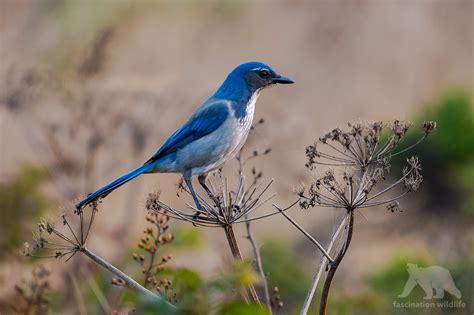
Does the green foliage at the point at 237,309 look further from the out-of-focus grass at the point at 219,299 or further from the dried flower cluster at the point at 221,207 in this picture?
the dried flower cluster at the point at 221,207

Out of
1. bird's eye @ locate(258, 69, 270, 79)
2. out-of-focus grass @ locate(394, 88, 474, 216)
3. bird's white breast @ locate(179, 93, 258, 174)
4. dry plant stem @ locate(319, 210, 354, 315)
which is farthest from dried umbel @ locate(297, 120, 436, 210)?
out-of-focus grass @ locate(394, 88, 474, 216)

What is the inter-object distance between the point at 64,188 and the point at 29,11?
9769 mm

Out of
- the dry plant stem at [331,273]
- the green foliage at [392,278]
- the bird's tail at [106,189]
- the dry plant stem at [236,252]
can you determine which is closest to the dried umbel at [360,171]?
the dry plant stem at [331,273]

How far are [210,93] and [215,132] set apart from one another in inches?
178

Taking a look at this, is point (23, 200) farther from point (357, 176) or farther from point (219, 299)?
point (219, 299)

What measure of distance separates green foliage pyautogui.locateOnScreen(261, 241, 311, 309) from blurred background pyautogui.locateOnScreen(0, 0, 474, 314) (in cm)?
2

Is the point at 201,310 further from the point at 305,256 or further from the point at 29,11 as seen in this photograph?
the point at 29,11

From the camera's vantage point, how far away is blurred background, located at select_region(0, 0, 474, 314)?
677 centimetres

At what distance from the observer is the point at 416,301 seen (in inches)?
175

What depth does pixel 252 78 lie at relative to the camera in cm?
517

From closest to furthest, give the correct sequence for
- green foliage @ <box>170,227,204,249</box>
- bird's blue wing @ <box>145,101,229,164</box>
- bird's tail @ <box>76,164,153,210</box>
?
bird's tail @ <box>76,164,153,210</box> → green foliage @ <box>170,227,204,249</box> → bird's blue wing @ <box>145,101,229,164</box>

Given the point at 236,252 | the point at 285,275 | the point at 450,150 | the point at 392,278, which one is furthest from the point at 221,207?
the point at 450,150

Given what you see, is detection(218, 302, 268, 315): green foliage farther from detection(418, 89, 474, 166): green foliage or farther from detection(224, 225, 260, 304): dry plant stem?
detection(418, 89, 474, 166): green foliage

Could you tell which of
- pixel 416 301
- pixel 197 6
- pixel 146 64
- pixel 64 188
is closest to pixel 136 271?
pixel 64 188
